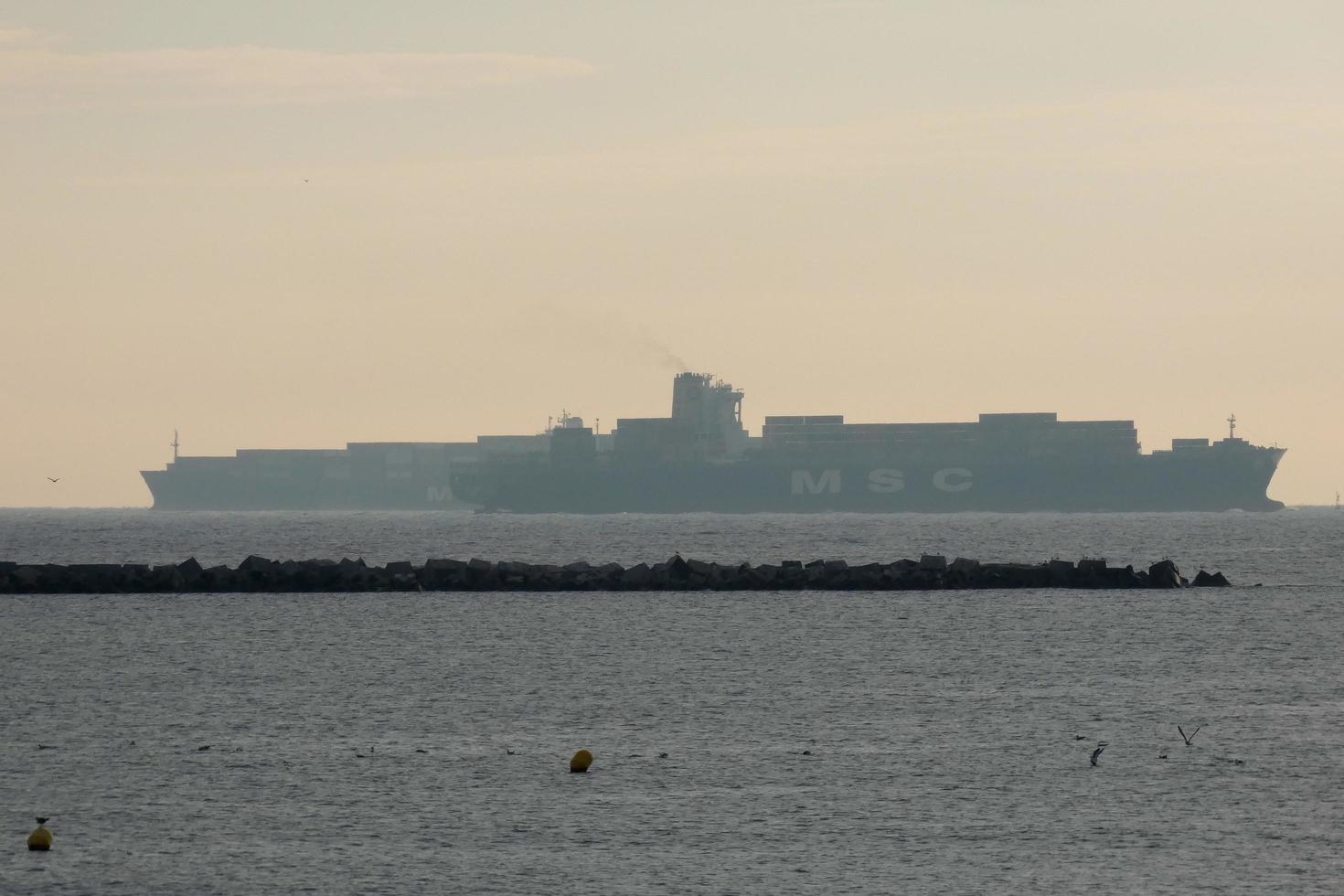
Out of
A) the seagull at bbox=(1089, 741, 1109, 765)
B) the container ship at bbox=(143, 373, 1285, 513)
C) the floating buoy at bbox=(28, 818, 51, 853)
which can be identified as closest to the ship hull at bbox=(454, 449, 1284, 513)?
the container ship at bbox=(143, 373, 1285, 513)

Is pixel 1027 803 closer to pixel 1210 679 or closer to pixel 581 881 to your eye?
pixel 581 881

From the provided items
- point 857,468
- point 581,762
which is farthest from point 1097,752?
point 857,468

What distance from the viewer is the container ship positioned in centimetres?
17288

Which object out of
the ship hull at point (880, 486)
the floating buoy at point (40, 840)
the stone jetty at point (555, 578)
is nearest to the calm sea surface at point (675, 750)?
the floating buoy at point (40, 840)

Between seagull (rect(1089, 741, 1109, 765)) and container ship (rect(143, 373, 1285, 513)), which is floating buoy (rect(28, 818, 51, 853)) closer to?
seagull (rect(1089, 741, 1109, 765))

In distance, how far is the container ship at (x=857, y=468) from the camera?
172875 millimetres

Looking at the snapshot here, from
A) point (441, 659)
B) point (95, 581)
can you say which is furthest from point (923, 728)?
point (95, 581)

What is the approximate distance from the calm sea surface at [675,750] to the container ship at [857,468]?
4801 inches

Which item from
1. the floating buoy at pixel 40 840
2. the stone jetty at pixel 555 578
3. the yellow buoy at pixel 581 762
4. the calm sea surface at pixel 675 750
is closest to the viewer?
the calm sea surface at pixel 675 750

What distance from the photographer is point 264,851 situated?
19422mm

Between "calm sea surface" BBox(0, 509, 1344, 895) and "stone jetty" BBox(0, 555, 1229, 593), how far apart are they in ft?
27.9

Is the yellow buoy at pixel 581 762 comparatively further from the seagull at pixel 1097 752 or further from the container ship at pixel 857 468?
the container ship at pixel 857 468

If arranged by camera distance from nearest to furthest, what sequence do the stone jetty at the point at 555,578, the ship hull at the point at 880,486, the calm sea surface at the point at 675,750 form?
the calm sea surface at the point at 675,750 < the stone jetty at the point at 555,578 < the ship hull at the point at 880,486

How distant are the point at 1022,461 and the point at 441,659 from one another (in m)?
140
